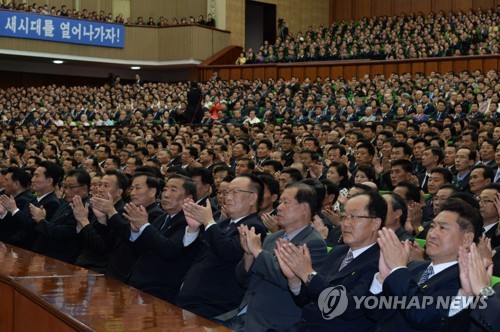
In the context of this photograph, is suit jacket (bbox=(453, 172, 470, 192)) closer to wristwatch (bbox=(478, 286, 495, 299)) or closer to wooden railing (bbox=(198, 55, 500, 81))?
wristwatch (bbox=(478, 286, 495, 299))

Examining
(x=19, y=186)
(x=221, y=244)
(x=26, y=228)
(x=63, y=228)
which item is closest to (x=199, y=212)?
(x=221, y=244)

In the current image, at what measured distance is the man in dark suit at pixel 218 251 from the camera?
3793mm

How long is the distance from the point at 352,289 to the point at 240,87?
14.8 meters

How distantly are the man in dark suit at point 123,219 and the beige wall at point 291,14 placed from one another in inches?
767

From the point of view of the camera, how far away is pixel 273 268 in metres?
3.36

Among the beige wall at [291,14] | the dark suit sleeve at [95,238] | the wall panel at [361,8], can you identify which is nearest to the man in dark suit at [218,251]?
the dark suit sleeve at [95,238]

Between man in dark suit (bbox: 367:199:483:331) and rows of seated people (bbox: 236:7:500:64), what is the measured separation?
48.6 ft

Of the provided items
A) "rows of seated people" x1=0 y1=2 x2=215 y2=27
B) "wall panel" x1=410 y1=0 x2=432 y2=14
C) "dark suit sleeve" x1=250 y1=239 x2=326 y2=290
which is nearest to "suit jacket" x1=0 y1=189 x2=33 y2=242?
"dark suit sleeve" x1=250 y1=239 x2=326 y2=290

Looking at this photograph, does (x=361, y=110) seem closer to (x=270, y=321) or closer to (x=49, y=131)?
(x=49, y=131)

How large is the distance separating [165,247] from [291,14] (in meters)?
22.3

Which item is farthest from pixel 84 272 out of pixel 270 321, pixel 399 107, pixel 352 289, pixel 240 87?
pixel 240 87

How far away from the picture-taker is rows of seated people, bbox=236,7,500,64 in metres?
18.2

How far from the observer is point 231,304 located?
3953mm

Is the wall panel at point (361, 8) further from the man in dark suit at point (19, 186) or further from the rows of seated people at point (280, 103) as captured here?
the man in dark suit at point (19, 186)
